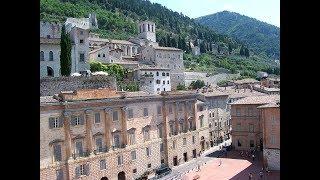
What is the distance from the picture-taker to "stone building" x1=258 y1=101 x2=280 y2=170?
3281 centimetres

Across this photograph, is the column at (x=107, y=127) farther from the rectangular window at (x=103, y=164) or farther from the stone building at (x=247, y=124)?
the stone building at (x=247, y=124)

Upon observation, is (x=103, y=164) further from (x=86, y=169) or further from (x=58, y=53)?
(x=58, y=53)

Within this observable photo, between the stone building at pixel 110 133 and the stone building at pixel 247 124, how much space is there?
5.54 meters

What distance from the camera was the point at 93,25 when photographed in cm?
11969

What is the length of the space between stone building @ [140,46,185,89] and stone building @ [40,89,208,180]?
3172 cm

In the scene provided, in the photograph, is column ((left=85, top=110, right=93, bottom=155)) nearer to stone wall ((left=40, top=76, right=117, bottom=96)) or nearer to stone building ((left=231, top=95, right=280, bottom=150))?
stone wall ((left=40, top=76, right=117, bottom=96))

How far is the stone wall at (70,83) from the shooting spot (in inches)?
1478

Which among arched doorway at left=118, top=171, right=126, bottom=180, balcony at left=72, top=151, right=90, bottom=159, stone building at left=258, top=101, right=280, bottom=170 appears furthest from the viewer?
arched doorway at left=118, top=171, right=126, bottom=180

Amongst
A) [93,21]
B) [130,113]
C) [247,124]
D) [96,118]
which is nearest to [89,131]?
[96,118]

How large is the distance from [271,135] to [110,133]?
13.6m

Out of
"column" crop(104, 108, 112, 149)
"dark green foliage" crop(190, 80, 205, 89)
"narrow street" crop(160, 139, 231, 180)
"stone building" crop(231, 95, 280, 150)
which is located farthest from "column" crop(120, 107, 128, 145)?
"dark green foliage" crop(190, 80, 205, 89)

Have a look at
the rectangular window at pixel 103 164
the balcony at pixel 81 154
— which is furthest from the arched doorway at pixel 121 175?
the balcony at pixel 81 154

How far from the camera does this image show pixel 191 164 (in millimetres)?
41281
